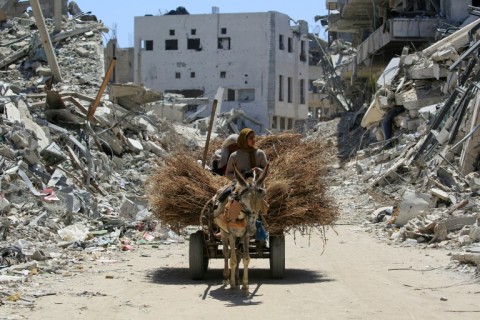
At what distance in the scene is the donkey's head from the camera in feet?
36.1

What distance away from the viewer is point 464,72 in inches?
944

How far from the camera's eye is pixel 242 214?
11.1m

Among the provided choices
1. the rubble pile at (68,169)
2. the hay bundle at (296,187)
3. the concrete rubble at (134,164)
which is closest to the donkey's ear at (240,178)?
the hay bundle at (296,187)

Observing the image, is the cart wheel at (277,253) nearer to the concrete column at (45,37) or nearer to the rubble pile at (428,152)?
the rubble pile at (428,152)

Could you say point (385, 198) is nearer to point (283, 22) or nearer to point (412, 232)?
point (412, 232)

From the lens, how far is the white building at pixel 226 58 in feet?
238

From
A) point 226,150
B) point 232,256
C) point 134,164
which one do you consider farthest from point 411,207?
point 134,164

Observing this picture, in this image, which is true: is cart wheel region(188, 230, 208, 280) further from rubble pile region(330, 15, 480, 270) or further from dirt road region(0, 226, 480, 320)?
rubble pile region(330, 15, 480, 270)

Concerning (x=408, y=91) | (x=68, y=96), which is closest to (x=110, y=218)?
(x=68, y=96)

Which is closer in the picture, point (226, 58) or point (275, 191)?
point (275, 191)

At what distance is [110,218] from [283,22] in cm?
5691

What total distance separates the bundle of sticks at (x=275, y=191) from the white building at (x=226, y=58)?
58095mm

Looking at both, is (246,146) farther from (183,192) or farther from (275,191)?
(183,192)

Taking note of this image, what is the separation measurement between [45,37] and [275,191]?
830 inches
